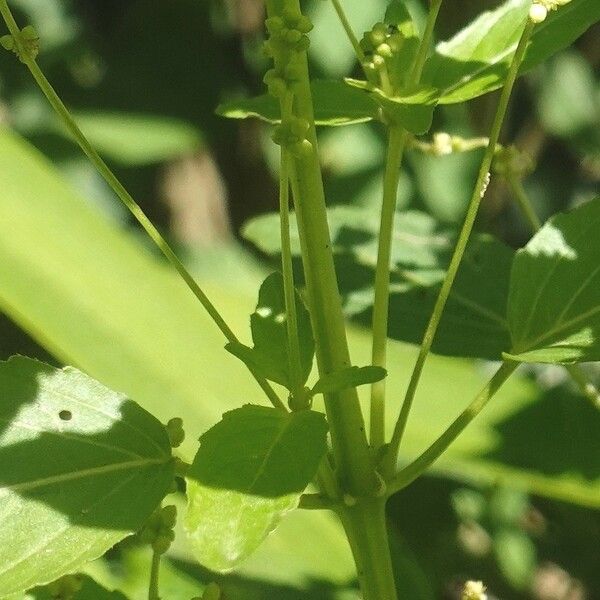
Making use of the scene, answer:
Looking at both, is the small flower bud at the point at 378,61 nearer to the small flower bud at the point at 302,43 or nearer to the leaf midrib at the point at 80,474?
the small flower bud at the point at 302,43

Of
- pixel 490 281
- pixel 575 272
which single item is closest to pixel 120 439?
pixel 575 272

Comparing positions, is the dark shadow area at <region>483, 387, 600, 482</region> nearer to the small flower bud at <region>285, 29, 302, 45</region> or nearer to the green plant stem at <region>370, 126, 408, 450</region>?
the green plant stem at <region>370, 126, 408, 450</region>

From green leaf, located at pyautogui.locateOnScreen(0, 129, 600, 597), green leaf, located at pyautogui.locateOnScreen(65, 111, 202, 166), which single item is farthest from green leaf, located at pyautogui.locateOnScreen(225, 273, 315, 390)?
green leaf, located at pyautogui.locateOnScreen(65, 111, 202, 166)

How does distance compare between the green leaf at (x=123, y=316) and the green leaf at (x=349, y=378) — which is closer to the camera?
the green leaf at (x=349, y=378)

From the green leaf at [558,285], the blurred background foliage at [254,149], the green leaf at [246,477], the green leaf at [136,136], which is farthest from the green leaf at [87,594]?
the green leaf at [136,136]

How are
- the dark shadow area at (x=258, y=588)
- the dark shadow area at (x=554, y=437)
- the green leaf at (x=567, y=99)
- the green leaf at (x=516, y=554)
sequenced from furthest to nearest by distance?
the green leaf at (x=567, y=99), the green leaf at (x=516, y=554), the dark shadow area at (x=554, y=437), the dark shadow area at (x=258, y=588)
